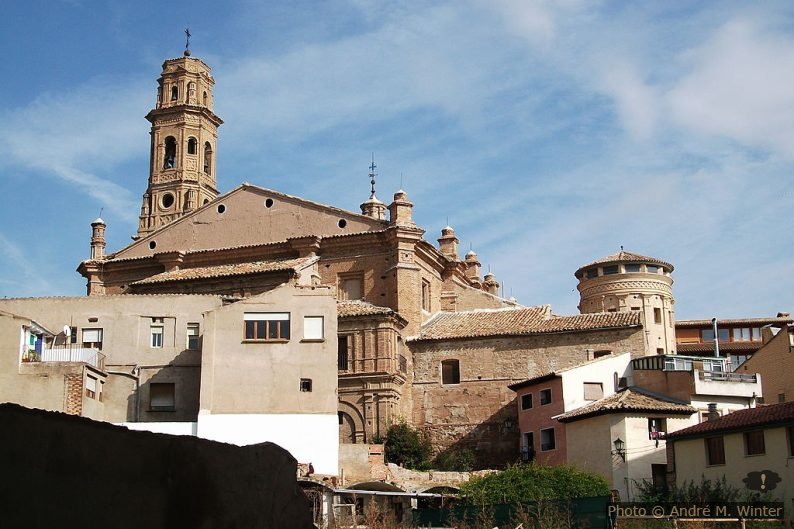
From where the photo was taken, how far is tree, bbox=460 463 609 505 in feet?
92.1

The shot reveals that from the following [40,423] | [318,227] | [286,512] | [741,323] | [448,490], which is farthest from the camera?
[741,323]

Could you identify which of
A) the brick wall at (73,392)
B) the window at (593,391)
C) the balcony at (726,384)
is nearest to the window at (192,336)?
the brick wall at (73,392)

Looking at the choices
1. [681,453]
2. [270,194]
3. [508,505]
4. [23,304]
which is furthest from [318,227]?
[508,505]

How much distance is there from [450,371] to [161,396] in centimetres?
1326

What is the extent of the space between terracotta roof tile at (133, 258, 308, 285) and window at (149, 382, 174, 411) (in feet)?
26.0

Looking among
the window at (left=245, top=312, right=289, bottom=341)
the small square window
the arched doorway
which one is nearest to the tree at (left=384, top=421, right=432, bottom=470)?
the arched doorway

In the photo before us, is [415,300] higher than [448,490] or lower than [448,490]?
higher

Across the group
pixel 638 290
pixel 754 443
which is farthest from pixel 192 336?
pixel 638 290

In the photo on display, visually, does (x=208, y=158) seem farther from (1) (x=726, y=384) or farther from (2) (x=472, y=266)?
(1) (x=726, y=384)

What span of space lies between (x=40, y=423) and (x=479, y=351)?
39.0 m

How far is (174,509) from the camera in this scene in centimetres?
646

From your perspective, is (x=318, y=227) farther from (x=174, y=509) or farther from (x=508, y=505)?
(x=174, y=509)

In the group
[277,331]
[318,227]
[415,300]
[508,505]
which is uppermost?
[318,227]

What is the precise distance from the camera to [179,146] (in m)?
58.0
